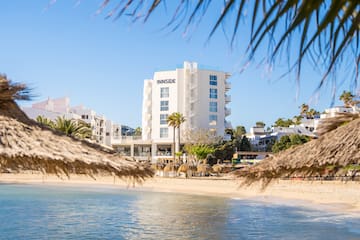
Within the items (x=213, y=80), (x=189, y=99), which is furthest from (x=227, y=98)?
(x=189, y=99)

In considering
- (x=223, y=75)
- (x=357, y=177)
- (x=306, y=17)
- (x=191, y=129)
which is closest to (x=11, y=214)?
(x=357, y=177)

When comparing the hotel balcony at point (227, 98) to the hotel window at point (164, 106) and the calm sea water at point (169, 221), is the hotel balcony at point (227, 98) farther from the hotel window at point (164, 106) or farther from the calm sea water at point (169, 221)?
the calm sea water at point (169, 221)

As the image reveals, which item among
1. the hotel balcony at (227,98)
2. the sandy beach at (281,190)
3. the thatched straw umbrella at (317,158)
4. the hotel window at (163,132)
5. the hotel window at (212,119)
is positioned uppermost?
the hotel balcony at (227,98)

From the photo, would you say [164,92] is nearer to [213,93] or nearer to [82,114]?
[213,93]

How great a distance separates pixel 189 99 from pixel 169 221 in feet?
148

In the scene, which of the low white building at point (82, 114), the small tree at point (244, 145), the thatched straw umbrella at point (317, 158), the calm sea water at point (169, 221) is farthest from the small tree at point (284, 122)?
the thatched straw umbrella at point (317, 158)

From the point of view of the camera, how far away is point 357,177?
907 centimetres

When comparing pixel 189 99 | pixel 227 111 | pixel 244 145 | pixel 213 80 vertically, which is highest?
pixel 213 80

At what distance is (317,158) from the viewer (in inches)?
276

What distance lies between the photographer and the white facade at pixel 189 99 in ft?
189

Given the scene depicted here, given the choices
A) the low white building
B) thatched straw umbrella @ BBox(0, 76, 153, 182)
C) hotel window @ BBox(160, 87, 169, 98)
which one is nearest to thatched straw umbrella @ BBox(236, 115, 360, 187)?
thatched straw umbrella @ BBox(0, 76, 153, 182)

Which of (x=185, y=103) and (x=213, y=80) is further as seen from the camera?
(x=213, y=80)

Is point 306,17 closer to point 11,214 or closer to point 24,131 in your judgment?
point 24,131

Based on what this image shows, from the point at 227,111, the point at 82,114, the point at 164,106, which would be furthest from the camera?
the point at 82,114
